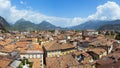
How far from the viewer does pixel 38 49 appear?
74000 mm

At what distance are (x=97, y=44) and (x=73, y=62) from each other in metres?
38.2

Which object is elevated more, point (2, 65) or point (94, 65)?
point (2, 65)

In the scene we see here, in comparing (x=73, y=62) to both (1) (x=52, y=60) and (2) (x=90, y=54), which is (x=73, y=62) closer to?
(1) (x=52, y=60)

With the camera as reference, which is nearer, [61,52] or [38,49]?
[38,49]

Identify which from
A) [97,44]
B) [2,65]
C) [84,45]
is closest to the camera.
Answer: [2,65]

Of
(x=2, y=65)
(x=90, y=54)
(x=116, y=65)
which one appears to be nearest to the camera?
(x=2, y=65)

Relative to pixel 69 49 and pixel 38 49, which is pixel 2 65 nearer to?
pixel 38 49

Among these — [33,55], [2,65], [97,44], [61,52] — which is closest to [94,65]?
[33,55]

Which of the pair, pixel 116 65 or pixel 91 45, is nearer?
pixel 116 65

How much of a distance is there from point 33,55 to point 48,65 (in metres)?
7.20

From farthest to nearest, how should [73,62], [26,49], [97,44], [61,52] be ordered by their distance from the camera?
[97,44] → [61,52] → [26,49] → [73,62]

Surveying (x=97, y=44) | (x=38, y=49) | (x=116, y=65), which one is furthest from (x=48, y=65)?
(x=97, y=44)

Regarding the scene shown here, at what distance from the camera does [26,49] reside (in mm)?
73688

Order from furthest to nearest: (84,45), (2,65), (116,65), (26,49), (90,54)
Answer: (84,45), (90,54), (26,49), (116,65), (2,65)
